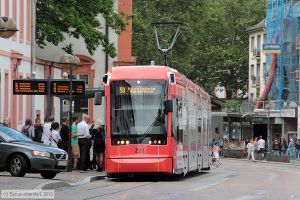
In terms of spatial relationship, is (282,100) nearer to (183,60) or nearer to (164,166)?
(183,60)

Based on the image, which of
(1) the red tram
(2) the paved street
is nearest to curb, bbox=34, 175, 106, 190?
(2) the paved street

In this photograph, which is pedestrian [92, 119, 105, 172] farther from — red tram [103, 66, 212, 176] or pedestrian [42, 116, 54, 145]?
red tram [103, 66, 212, 176]

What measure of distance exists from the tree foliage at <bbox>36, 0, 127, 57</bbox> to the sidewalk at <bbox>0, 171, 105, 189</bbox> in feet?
70.6

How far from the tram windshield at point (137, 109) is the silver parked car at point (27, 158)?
2.33 m

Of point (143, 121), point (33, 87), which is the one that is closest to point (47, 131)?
point (33, 87)

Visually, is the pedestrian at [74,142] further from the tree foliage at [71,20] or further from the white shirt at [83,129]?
the tree foliage at [71,20]

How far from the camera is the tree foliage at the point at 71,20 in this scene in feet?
180

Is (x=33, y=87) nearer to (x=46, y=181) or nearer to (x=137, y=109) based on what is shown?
(x=137, y=109)

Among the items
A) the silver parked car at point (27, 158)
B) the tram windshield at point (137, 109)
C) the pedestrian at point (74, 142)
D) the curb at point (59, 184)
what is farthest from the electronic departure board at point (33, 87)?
the silver parked car at point (27, 158)

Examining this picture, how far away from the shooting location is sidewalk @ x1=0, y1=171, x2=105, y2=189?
2425 centimetres

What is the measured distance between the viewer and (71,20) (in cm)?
5475

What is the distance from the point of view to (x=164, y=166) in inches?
1217

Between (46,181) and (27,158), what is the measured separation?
2.82m

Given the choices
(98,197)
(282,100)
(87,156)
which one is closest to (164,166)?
→ (87,156)
